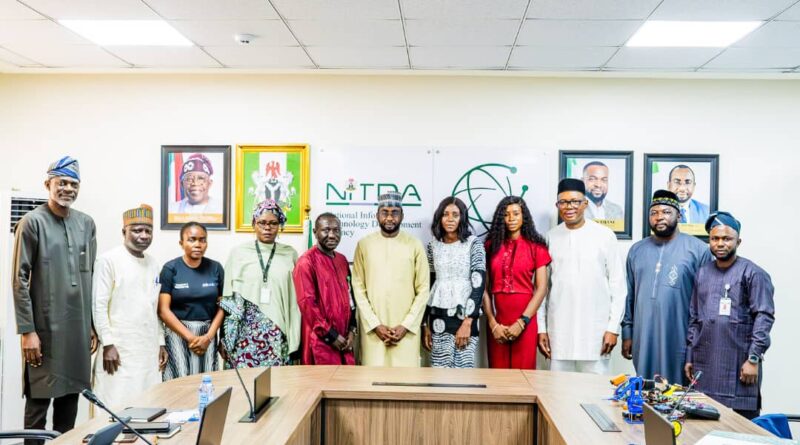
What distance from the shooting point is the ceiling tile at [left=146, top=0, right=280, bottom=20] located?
3162 mm

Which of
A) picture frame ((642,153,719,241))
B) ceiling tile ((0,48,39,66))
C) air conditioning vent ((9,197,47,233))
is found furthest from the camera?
picture frame ((642,153,719,241))

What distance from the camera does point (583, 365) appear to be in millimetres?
3869

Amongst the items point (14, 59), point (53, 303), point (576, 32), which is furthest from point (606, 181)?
point (14, 59)

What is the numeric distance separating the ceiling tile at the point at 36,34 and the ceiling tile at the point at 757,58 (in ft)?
14.3

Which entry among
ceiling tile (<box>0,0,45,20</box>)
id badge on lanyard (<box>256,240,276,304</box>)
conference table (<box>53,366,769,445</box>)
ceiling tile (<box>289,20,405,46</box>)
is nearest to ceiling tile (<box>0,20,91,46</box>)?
ceiling tile (<box>0,0,45,20</box>)

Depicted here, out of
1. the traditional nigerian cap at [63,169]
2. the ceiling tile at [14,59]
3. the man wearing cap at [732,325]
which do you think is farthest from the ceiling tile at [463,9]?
the ceiling tile at [14,59]

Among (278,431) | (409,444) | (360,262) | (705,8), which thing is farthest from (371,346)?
(705,8)

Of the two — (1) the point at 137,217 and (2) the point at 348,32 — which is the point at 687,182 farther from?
(1) the point at 137,217

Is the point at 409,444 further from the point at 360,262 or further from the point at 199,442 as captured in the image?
the point at 360,262

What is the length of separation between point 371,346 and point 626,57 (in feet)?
8.84

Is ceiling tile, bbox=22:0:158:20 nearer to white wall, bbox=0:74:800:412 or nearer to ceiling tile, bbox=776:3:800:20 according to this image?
white wall, bbox=0:74:800:412

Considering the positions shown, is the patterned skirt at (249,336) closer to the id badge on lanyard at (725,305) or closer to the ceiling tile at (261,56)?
the ceiling tile at (261,56)

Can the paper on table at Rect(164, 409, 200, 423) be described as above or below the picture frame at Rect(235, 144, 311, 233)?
below

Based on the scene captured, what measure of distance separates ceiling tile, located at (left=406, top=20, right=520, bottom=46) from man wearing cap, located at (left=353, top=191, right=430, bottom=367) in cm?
104
